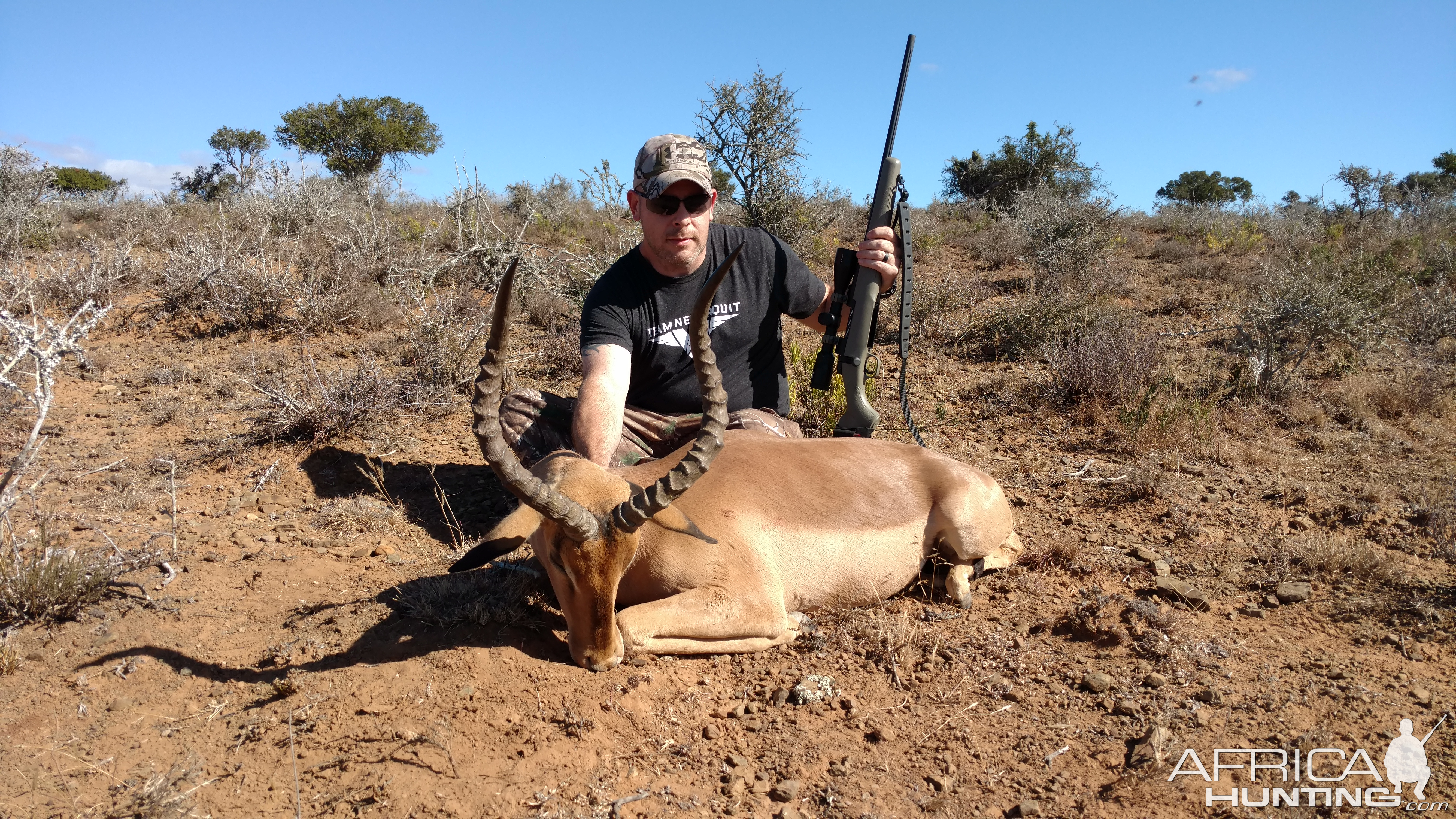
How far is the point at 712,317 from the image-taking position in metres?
5.04

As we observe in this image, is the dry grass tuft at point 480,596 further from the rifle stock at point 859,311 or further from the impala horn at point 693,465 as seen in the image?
the rifle stock at point 859,311

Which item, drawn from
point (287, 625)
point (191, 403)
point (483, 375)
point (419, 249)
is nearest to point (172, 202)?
point (419, 249)

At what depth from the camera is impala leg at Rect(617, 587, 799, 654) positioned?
337 cm

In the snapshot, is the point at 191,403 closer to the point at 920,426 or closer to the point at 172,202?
the point at 920,426

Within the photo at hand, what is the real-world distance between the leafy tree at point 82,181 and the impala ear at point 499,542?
99.3 feet

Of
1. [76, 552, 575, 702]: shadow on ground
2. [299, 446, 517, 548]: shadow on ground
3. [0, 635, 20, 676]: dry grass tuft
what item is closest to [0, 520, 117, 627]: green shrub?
[0, 635, 20, 676]: dry grass tuft

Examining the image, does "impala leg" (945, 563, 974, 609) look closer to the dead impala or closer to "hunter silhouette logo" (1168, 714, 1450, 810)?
the dead impala

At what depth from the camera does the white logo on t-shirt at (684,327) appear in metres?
4.94

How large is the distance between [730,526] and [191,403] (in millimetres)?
5498

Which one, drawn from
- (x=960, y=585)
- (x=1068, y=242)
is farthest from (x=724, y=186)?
(x=960, y=585)

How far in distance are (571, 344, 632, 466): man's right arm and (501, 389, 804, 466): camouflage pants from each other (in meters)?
0.46

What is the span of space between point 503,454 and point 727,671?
1523 mm

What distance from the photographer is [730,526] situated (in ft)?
12.5

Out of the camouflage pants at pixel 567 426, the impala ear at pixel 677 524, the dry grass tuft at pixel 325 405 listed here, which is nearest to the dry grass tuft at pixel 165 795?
the impala ear at pixel 677 524
